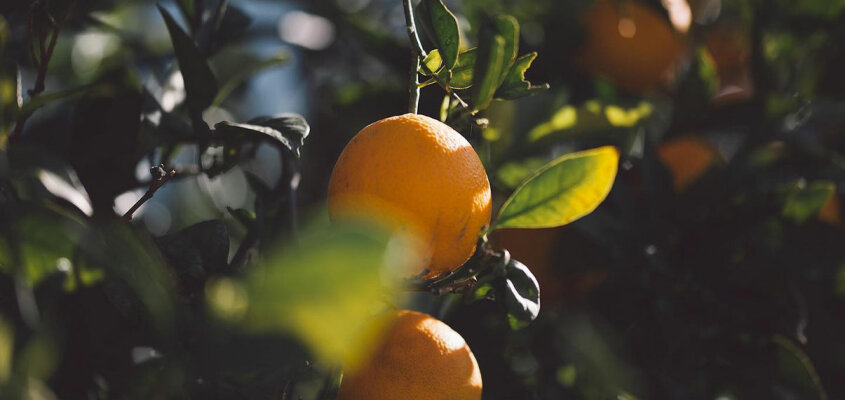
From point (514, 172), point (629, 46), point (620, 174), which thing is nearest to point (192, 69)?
point (514, 172)

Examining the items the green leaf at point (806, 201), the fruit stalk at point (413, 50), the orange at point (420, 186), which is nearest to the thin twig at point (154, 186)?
the orange at point (420, 186)

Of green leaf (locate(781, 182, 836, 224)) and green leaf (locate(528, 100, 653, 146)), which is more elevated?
green leaf (locate(528, 100, 653, 146))

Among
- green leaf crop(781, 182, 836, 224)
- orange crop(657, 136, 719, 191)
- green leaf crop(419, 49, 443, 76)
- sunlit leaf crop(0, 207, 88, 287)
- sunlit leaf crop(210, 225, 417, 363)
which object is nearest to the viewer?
sunlit leaf crop(210, 225, 417, 363)

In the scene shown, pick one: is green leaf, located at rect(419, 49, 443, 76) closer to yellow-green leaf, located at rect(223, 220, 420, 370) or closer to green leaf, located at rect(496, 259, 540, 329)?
green leaf, located at rect(496, 259, 540, 329)

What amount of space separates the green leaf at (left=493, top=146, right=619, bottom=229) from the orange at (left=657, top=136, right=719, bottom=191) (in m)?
0.74

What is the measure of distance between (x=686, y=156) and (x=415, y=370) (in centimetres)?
100

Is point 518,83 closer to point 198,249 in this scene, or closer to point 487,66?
point 487,66

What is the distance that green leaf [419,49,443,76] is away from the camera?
933 millimetres

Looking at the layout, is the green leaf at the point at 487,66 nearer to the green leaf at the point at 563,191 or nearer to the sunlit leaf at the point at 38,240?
the green leaf at the point at 563,191

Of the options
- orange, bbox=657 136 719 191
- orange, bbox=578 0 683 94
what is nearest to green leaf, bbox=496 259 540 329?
orange, bbox=657 136 719 191

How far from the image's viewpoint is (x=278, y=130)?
95 cm

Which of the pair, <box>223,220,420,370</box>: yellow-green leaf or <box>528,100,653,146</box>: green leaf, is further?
<box>528,100,653,146</box>: green leaf

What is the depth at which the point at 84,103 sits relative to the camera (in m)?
1.20

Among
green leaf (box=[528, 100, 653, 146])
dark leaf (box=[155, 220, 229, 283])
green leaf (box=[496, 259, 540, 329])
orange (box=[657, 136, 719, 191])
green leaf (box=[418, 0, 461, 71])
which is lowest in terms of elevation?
orange (box=[657, 136, 719, 191])
